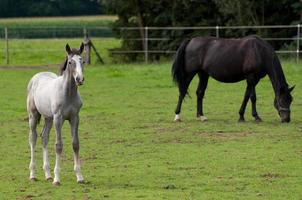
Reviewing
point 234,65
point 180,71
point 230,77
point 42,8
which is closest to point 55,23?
point 42,8

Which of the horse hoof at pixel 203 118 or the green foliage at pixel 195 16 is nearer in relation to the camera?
the horse hoof at pixel 203 118

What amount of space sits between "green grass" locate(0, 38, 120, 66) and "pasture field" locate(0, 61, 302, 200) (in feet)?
49.1

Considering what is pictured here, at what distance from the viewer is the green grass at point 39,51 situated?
125ft

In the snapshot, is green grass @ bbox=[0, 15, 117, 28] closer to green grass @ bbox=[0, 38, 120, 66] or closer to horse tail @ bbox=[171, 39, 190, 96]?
green grass @ bbox=[0, 38, 120, 66]

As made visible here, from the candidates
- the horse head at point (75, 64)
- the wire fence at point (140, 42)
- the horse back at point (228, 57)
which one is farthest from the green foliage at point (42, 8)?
the horse head at point (75, 64)

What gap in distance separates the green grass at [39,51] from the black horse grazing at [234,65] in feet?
59.4

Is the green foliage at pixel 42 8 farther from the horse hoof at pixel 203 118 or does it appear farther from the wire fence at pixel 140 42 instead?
the horse hoof at pixel 203 118

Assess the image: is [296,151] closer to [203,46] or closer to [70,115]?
[70,115]

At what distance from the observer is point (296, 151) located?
13.0 metres

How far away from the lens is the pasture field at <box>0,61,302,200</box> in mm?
10070

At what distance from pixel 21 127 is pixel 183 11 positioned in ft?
81.9

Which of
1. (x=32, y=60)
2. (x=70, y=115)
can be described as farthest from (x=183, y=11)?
(x=70, y=115)

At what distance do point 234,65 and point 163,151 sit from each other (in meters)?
4.76

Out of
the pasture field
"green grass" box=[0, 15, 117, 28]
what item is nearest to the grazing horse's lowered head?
the pasture field
